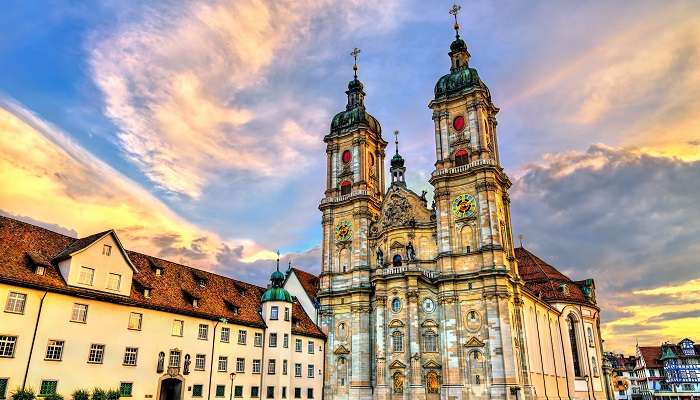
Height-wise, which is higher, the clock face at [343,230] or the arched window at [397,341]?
the clock face at [343,230]

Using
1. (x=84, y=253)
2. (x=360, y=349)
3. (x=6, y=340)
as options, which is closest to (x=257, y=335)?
A: (x=360, y=349)

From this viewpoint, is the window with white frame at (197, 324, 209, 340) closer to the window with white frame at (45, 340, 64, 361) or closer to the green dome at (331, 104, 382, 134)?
the window with white frame at (45, 340, 64, 361)

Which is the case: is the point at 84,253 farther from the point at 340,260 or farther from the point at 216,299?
the point at 340,260

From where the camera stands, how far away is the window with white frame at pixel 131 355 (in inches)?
1537

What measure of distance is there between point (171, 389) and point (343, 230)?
2926 cm

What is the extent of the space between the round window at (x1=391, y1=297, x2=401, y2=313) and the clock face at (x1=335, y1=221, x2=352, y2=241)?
11.5 meters

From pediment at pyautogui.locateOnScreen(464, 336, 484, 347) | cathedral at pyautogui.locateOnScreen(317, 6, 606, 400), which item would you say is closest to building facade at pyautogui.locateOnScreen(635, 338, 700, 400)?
cathedral at pyautogui.locateOnScreen(317, 6, 606, 400)

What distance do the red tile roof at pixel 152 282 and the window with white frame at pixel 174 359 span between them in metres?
3.26

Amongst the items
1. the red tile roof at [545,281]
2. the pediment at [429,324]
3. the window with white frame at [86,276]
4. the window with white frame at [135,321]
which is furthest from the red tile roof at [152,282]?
the red tile roof at [545,281]

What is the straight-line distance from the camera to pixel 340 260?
65625 millimetres

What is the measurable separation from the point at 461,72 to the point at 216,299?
38370 mm

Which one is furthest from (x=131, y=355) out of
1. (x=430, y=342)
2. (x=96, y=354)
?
(x=430, y=342)

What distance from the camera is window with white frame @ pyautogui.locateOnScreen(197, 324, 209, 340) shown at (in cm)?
4538

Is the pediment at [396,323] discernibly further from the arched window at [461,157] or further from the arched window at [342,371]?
the arched window at [461,157]
